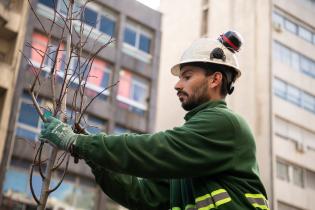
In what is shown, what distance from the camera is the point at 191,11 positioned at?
123 ft

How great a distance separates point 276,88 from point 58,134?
28535mm

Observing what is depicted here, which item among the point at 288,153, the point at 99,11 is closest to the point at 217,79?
the point at 99,11

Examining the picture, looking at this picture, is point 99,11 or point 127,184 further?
point 99,11

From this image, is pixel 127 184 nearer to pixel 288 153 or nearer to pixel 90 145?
pixel 90 145

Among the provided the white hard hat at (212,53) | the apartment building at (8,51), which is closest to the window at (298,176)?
the apartment building at (8,51)

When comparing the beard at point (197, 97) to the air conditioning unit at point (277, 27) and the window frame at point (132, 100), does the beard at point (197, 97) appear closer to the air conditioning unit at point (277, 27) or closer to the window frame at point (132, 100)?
the window frame at point (132, 100)

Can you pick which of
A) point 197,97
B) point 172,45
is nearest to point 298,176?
point 172,45

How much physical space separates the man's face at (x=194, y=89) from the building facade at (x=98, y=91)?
585 inches

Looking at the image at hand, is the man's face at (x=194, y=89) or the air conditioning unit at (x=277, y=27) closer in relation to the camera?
the man's face at (x=194, y=89)

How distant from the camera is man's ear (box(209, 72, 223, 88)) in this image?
11.7 feet

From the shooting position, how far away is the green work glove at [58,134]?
10.3ft

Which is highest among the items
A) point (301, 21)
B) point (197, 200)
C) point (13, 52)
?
point (301, 21)

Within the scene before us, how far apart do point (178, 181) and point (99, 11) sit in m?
22.1

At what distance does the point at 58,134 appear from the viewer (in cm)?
317
